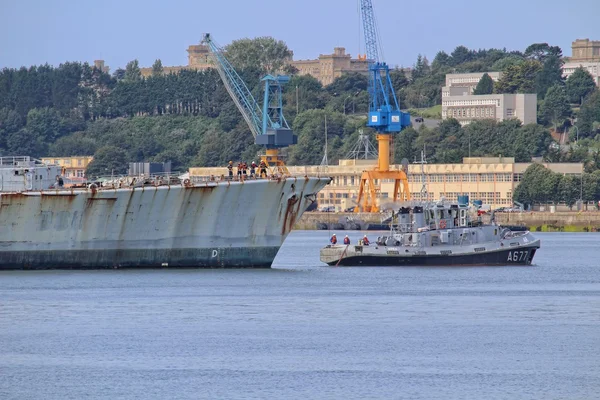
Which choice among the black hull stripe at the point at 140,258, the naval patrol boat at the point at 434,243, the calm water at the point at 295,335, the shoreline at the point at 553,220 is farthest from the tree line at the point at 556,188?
the black hull stripe at the point at 140,258

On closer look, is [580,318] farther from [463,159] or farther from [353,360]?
[463,159]

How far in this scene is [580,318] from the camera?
53531mm

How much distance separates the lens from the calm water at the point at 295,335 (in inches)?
1575

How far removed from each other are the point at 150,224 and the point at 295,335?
66.8ft

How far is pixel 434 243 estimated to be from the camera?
74.9m

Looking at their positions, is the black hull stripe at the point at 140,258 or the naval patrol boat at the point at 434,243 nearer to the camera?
the black hull stripe at the point at 140,258

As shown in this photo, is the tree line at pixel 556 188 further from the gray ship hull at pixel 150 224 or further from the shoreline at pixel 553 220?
the gray ship hull at pixel 150 224

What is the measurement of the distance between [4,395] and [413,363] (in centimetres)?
1254

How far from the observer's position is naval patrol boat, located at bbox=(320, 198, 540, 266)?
244 ft

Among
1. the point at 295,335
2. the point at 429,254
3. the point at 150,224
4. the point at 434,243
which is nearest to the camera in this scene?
the point at 295,335

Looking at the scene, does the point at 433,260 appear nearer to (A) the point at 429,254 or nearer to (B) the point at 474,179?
(A) the point at 429,254

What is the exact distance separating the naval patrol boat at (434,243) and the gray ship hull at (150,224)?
24.6 ft

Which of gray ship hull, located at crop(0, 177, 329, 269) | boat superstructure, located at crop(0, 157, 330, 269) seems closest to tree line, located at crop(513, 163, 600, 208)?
boat superstructure, located at crop(0, 157, 330, 269)

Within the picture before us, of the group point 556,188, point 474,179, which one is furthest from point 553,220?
point 474,179
